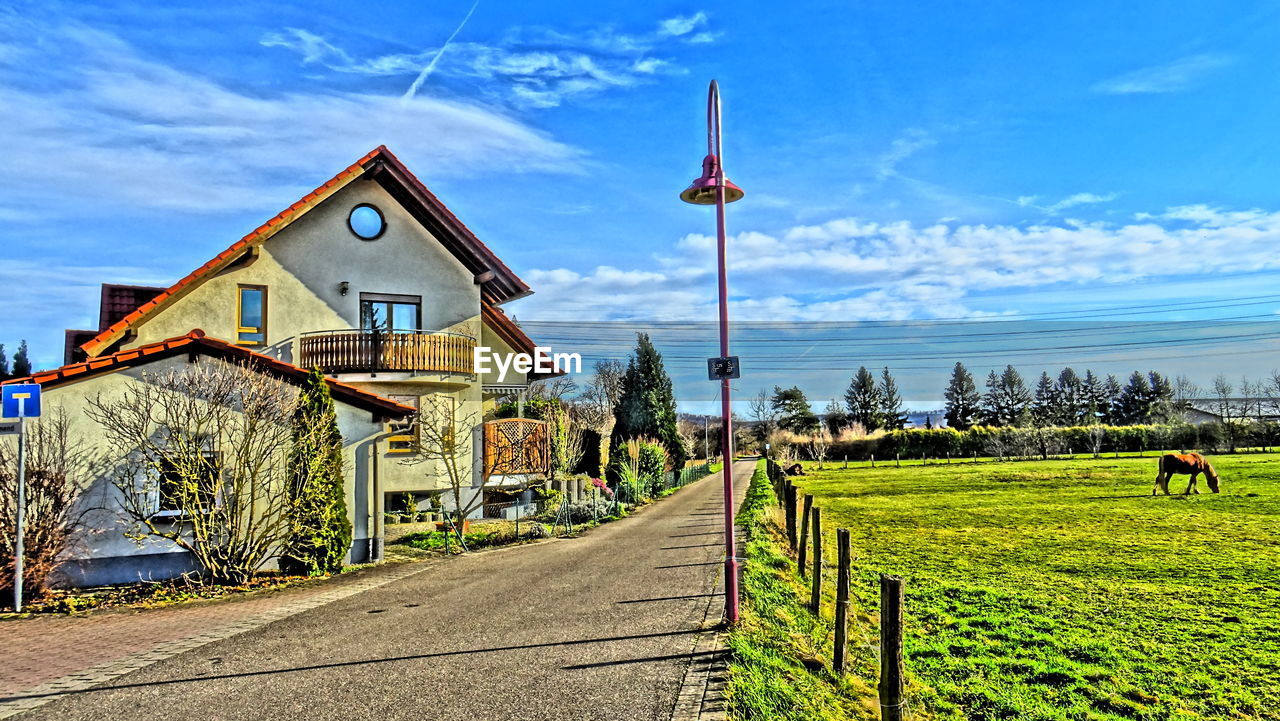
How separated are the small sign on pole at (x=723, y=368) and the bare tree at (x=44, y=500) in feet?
32.6

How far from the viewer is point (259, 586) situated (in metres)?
13.4

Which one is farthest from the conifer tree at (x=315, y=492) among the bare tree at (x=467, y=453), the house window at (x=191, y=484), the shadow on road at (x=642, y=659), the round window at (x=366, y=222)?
the round window at (x=366, y=222)

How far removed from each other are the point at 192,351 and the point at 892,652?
476 inches

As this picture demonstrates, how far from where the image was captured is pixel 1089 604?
1301 cm

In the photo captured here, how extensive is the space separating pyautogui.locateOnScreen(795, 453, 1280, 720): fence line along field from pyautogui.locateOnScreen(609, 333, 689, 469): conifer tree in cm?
2289

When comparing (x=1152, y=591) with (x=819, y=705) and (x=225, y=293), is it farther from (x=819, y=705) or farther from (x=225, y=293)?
(x=225, y=293)

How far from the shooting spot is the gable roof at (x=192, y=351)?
12.9 m

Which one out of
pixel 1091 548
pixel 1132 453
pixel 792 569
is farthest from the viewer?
pixel 1132 453

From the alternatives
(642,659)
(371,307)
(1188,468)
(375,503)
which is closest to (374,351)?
(371,307)

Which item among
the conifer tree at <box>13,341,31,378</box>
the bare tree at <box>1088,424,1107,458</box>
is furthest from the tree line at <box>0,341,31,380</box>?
the bare tree at <box>1088,424,1107,458</box>

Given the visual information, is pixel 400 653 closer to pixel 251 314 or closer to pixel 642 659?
pixel 642 659

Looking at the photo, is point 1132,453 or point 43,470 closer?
point 43,470

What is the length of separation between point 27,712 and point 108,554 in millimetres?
6516

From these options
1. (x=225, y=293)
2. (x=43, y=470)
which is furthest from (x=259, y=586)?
(x=225, y=293)
